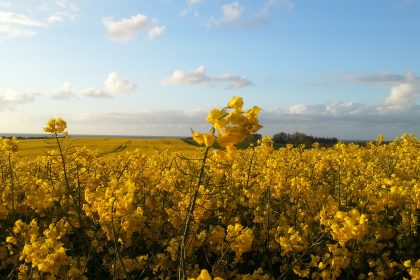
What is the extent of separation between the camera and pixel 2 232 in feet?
20.0

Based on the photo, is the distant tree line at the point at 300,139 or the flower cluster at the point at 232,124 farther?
the distant tree line at the point at 300,139

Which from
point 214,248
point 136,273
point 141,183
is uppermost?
point 141,183

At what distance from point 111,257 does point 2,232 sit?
2165 millimetres

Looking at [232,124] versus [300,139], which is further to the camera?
[300,139]

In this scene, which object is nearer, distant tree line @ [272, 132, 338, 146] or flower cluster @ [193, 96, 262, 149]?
flower cluster @ [193, 96, 262, 149]

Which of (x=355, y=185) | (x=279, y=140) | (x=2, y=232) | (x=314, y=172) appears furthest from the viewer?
(x=279, y=140)

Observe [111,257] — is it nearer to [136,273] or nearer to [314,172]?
[136,273]

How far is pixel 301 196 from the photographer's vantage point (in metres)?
6.16

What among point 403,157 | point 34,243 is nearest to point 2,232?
point 34,243

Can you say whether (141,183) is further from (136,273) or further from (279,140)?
(279,140)

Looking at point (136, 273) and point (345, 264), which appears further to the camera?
point (136, 273)

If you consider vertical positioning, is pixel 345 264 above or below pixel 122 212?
below

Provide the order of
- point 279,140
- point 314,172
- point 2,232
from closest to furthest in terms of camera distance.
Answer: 1. point 2,232
2. point 314,172
3. point 279,140

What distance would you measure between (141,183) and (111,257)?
269cm
